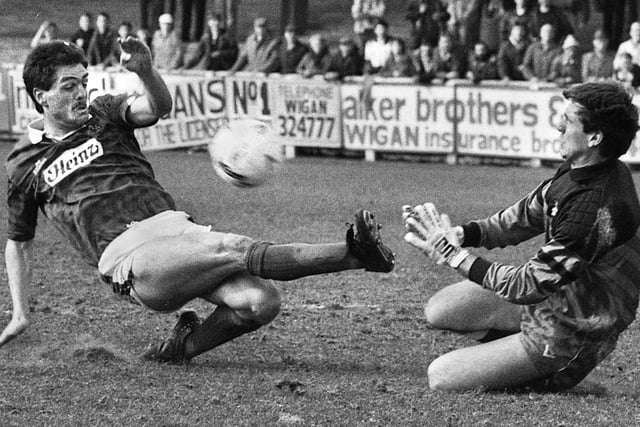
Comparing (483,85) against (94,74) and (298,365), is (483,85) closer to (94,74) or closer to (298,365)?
(94,74)

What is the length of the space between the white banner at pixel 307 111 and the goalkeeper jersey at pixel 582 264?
11.8 m

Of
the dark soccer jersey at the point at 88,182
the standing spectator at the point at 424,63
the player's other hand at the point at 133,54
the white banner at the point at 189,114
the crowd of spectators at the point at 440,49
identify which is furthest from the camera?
the white banner at the point at 189,114

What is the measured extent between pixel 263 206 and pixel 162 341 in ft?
19.7

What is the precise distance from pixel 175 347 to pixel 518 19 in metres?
13.4

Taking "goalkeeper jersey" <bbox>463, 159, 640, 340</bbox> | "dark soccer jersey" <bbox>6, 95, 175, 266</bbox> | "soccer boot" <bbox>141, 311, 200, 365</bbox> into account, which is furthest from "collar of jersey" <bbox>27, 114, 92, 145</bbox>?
"goalkeeper jersey" <bbox>463, 159, 640, 340</bbox>

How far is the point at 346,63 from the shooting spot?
705 inches

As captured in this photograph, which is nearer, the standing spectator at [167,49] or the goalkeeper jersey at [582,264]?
the goalkeeper jersey at [582,264]

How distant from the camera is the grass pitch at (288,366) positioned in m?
5.43

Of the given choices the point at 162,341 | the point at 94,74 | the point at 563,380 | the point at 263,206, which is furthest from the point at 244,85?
the point at 563,380

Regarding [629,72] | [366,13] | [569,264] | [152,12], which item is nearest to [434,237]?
[569,264]

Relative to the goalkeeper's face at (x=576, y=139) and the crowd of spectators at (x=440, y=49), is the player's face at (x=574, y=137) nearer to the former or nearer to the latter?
the goalkeeper's face at (x=576, y=139)

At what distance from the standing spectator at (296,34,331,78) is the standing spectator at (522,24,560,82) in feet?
9.74

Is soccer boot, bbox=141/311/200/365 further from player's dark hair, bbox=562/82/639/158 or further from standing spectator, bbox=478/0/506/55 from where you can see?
standing spectator, bbox=478/0/506/55

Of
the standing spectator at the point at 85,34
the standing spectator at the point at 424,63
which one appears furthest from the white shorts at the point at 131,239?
the standing spectator at the point at 85,34
